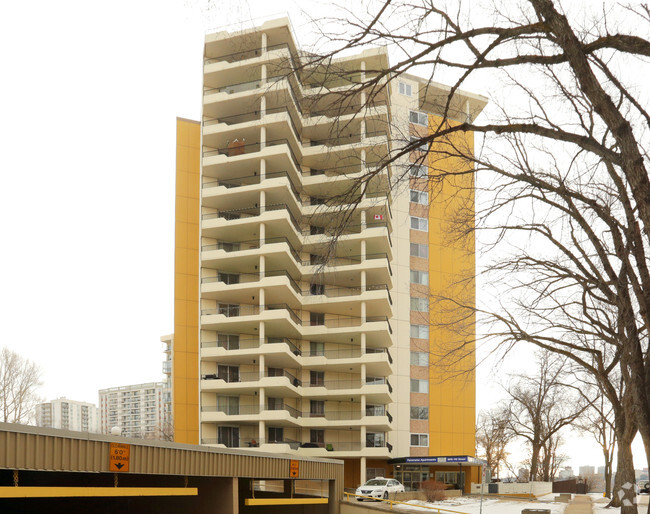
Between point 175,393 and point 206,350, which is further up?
point 206,350

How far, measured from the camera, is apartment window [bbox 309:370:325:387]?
56.8m

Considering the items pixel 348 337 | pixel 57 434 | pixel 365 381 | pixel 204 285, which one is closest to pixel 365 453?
pixel 365 381

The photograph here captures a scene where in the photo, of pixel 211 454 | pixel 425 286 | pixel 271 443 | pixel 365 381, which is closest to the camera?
pixel 211 454

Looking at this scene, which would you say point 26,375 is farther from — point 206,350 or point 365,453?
point 365,453

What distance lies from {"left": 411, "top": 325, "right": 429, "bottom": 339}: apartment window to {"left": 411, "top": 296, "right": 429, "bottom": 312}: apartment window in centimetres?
160

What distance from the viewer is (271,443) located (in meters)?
50.9

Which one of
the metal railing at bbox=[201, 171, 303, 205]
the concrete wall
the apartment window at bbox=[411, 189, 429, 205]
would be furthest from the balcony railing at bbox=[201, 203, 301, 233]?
the concrete wall

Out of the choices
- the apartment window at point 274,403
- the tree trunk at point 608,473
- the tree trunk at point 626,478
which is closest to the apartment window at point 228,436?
the apartment window at point 274,403

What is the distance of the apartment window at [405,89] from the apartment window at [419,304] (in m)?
20.9

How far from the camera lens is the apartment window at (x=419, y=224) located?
6644cm

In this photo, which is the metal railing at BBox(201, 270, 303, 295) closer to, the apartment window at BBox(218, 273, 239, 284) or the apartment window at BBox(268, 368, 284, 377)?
the apartment window at BBox(218, 273, 239, 284)

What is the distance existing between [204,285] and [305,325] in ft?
31.1

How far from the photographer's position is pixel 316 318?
2313 inches

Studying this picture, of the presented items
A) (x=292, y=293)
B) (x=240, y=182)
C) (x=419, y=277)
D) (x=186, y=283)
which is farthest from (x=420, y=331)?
(x=186, y=283)
